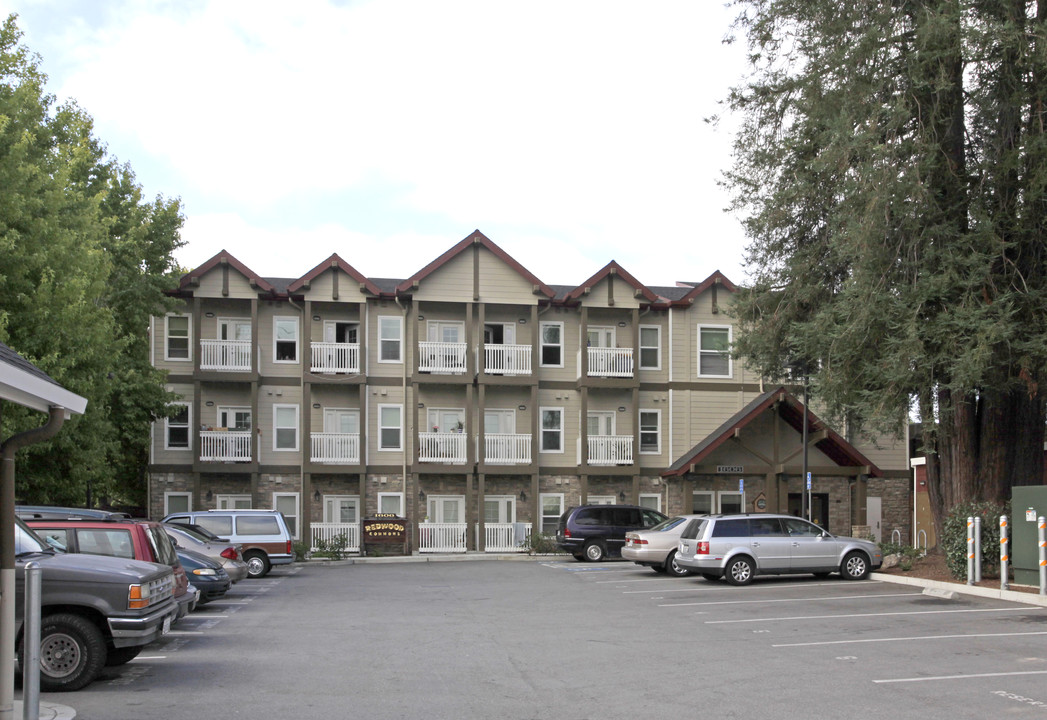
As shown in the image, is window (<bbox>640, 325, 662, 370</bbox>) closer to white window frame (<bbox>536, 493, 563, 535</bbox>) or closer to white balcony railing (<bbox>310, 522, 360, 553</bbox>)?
white window frame (<bbox>536, 493, 563, 535</bbox>)

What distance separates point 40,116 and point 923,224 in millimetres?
18340

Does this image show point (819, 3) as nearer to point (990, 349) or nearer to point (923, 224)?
point (923, 224)

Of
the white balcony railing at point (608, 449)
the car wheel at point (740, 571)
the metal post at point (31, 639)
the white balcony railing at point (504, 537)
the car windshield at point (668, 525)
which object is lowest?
the white balcony railing at point (504, 537)

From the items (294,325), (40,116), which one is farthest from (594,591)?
(294,325)

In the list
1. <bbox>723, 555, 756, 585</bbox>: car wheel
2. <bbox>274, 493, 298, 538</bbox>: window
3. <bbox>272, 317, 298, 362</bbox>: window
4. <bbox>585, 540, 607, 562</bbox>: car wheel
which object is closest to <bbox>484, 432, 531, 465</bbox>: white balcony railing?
<bbox>585, 540, 607, 562</bbox>: car wheel

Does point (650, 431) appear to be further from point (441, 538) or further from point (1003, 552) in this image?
point (1003, 552)

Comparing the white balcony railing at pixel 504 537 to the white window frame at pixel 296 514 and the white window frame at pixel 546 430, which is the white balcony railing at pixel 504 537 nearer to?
the white window frame at pixel 546 430

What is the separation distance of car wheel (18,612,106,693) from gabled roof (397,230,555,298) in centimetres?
2645

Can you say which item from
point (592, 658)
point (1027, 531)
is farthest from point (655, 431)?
point (592, 658)

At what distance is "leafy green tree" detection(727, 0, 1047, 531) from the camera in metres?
19.7

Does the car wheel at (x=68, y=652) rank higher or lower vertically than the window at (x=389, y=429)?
lower

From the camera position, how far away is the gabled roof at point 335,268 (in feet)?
121

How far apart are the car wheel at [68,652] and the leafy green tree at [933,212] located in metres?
14.7

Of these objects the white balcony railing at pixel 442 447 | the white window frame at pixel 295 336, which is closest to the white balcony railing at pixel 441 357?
the white balcony railing at pixel 442 447
